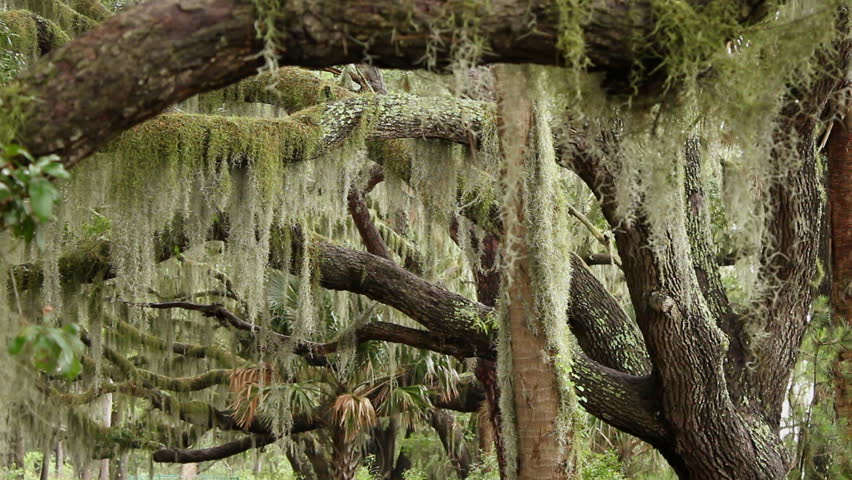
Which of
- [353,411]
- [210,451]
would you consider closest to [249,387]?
[353,411]

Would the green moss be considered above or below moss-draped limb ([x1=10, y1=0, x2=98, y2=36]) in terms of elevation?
below

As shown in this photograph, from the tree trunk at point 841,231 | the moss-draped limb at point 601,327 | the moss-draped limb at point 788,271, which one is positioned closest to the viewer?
the moss-draped limb at point 788,271

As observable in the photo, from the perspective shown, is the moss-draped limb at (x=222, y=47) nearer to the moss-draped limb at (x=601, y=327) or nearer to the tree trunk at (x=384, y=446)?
the moss-draped limb at (x=601, y=327)

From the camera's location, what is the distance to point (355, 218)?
8414mm

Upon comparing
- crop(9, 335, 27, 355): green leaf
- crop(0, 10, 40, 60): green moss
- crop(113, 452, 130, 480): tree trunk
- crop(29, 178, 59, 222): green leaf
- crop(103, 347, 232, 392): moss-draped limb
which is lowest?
crop(9, 335, 27, 355): green leaf

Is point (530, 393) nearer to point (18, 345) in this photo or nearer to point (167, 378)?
point (18, 345)

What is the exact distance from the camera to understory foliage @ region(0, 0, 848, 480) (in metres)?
2.58

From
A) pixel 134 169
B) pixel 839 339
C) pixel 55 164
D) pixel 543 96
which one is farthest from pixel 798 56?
pixel 839 339

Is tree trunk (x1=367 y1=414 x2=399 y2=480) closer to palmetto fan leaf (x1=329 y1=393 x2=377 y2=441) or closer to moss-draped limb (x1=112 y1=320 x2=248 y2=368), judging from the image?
moss-draped limb (x1=112 y1=320 x2=248 y2=368)

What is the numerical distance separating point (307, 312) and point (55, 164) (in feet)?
14.2

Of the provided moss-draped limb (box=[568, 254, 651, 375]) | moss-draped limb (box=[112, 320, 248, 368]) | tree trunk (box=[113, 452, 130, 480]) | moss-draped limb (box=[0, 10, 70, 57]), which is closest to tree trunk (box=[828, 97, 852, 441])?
moss-draped limb (box=[568, 254, 651, 375])

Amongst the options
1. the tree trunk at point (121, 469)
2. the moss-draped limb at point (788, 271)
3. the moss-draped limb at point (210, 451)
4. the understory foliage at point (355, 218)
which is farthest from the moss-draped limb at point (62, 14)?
the tree trunk at point (121, 469)

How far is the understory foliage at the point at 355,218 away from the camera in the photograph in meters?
2.58

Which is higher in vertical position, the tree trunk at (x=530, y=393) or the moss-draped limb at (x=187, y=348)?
the moss-draped limb at (x=187, y=348)
